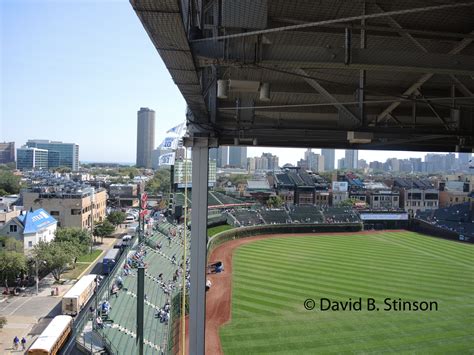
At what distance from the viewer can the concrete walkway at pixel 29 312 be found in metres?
12.3

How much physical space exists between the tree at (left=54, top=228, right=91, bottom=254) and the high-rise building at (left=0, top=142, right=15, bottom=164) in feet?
398

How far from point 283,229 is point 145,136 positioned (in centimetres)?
13763

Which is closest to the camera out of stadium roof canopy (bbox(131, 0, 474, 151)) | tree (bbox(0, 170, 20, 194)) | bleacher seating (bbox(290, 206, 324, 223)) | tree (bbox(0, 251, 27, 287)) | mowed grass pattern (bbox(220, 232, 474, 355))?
stadium roof canopy (bbox(131, 0, 474, 151))

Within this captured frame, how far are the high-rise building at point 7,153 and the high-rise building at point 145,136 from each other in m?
48.4

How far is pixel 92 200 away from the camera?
32250mm

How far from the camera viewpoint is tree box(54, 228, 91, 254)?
22.0m

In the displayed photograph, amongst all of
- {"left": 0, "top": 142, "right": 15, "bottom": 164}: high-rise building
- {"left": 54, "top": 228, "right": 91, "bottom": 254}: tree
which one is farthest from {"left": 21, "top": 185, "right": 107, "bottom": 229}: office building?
{"left": 0, "top": 142, "right": 15, "bottom": 164}: high-rise building

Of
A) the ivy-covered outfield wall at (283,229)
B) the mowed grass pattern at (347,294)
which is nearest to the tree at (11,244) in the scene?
the ivy-covered outfield wall at (283,229)

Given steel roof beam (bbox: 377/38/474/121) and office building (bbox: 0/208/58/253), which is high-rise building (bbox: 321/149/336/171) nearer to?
office building (bbox: 0/208/58/253)

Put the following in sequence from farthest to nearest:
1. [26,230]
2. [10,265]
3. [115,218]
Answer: [115,218]
[26,230]
[10,265]

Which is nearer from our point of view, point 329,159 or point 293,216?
point 293,216

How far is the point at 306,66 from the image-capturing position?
267 centimetres

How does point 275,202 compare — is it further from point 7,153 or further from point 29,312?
point 7,153

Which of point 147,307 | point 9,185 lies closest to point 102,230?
point 147,307
